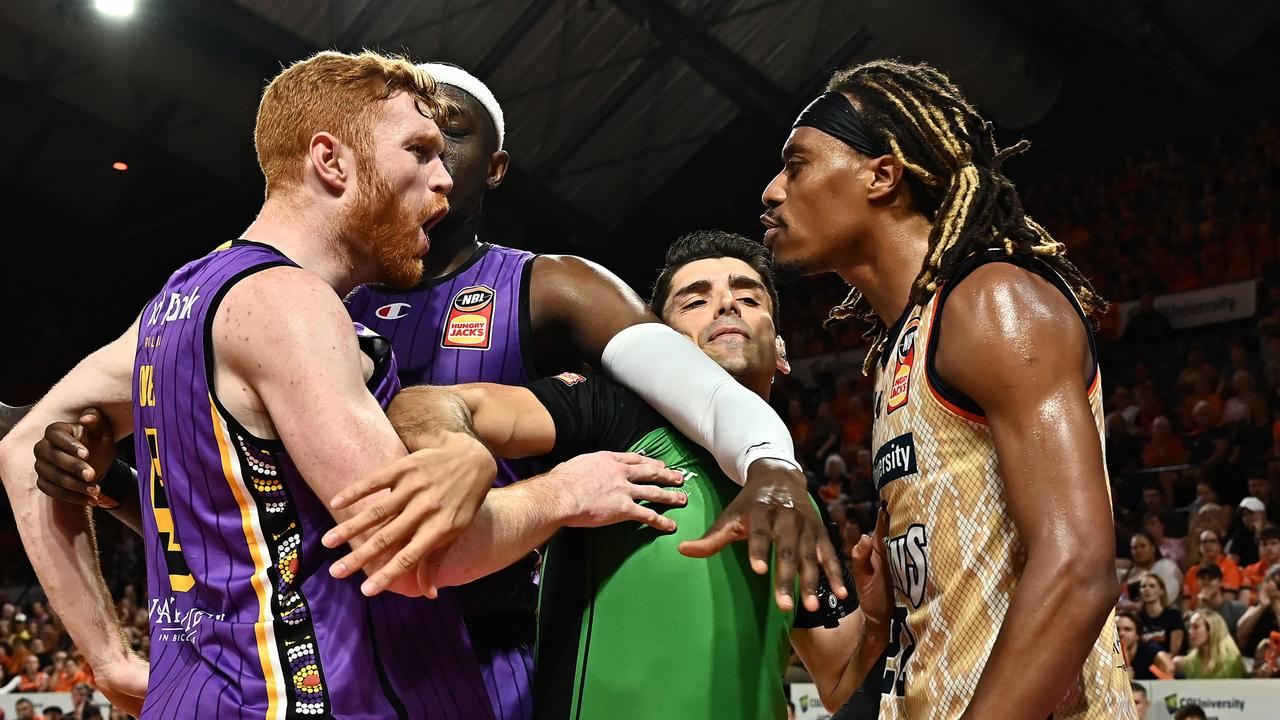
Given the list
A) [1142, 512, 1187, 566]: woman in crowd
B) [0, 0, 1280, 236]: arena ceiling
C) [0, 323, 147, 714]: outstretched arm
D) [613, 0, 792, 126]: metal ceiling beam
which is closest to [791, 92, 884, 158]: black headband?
[0, 323, 147, 714]: outstretched arm

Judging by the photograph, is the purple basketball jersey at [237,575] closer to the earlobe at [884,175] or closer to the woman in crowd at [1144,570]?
the earlobe at [884,175]

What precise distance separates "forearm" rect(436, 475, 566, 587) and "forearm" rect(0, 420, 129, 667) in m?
1.04

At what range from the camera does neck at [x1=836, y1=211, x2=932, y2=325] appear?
109 inches

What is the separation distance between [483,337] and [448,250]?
1.10ft

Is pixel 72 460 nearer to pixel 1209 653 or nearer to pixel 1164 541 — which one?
pixel 1209 653

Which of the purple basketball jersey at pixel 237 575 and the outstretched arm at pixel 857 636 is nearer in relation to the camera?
the purple basketball jersey at pixel 237 575

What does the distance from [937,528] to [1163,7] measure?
1266cm

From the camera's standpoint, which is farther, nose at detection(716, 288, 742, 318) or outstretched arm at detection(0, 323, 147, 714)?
nose at detection(716, 288, 742, 318)

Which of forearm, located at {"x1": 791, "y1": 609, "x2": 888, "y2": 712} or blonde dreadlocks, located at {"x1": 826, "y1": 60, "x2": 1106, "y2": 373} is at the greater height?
blonde dreadlocks, located at {"x1": 826, "y1": 60, "x2": 1106, "y2": 373}

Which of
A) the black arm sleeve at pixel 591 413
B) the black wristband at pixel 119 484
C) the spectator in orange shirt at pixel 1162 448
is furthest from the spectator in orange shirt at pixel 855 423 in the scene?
the black wristband at pixel 119 484

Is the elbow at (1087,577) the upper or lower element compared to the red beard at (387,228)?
lower

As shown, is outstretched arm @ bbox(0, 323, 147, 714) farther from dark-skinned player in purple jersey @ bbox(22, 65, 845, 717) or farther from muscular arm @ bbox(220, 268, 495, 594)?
muscular arm @ bbox(220, 268, 495, 594)

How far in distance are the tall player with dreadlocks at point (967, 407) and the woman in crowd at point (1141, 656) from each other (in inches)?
209

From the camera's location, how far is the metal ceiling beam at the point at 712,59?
44.5 ft
